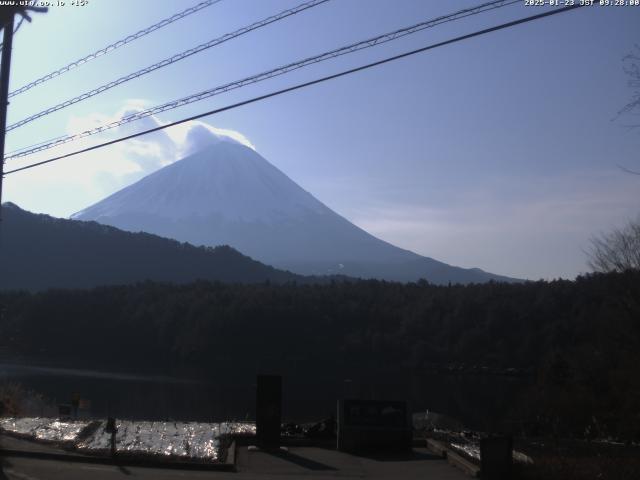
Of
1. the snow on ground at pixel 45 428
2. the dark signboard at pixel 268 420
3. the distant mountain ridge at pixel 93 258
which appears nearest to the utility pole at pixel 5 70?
the snow on ground at pixel 45 428

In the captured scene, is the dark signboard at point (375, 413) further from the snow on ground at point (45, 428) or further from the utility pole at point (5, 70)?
the utility pole at point (5, 70)

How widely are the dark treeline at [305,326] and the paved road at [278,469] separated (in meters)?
41.9

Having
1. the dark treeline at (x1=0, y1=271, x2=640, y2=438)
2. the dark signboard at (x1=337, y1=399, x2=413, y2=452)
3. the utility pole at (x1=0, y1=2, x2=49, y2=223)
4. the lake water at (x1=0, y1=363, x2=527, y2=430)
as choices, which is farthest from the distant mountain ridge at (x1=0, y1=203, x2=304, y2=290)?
the dark signboard at (x1=337, y1=399, x2=413, y2=452)

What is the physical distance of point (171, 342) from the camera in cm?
8431

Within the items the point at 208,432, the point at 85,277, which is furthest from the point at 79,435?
the point at 85,277

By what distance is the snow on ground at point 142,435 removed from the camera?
50.2 feet

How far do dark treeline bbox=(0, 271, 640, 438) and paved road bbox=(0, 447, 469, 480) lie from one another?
4191 centimetres

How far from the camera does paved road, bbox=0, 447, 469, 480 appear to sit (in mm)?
12680

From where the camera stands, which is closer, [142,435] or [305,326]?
[142,435]

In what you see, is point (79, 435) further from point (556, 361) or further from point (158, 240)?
point (158, 240)

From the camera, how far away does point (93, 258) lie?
4806 inches

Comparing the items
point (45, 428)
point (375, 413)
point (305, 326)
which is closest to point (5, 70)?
point (45, 428)

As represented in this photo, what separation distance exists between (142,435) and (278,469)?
4.65 m

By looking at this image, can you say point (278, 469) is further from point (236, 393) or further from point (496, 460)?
point (236, 393)
